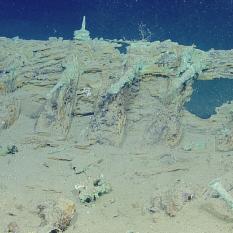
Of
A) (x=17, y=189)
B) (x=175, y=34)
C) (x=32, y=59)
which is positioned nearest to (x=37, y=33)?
(x=175, y=34)

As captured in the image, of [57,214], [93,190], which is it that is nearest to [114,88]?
[93,190]

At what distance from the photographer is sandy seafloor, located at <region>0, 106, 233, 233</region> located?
4.05 metres

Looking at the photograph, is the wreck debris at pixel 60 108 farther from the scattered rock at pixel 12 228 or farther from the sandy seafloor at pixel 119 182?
the scattered rock at pixel 12 228

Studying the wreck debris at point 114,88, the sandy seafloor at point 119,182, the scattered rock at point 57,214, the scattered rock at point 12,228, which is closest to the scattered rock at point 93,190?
the sandy seafloor at point 119,182

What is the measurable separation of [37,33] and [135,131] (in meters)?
25.1

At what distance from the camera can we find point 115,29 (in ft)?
93.9

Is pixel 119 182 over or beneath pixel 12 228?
over

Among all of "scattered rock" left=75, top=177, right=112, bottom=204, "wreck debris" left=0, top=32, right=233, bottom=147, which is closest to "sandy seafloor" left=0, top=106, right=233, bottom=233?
"scattered rock" left=75, top=177, right=112, bottom=204

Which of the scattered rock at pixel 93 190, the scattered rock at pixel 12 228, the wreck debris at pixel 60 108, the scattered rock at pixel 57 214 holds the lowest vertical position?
the scattered rock at pixel 12 228

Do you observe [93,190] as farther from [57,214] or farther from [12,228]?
[12,228]

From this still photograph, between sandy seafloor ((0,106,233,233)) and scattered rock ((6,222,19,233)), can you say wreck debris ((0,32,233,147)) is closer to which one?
sandy seafloor ((0,106,233,233))

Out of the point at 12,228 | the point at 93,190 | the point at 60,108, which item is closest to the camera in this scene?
the point at 12,228

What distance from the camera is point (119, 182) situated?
16.7 feet

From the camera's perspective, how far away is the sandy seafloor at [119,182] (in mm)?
4055
